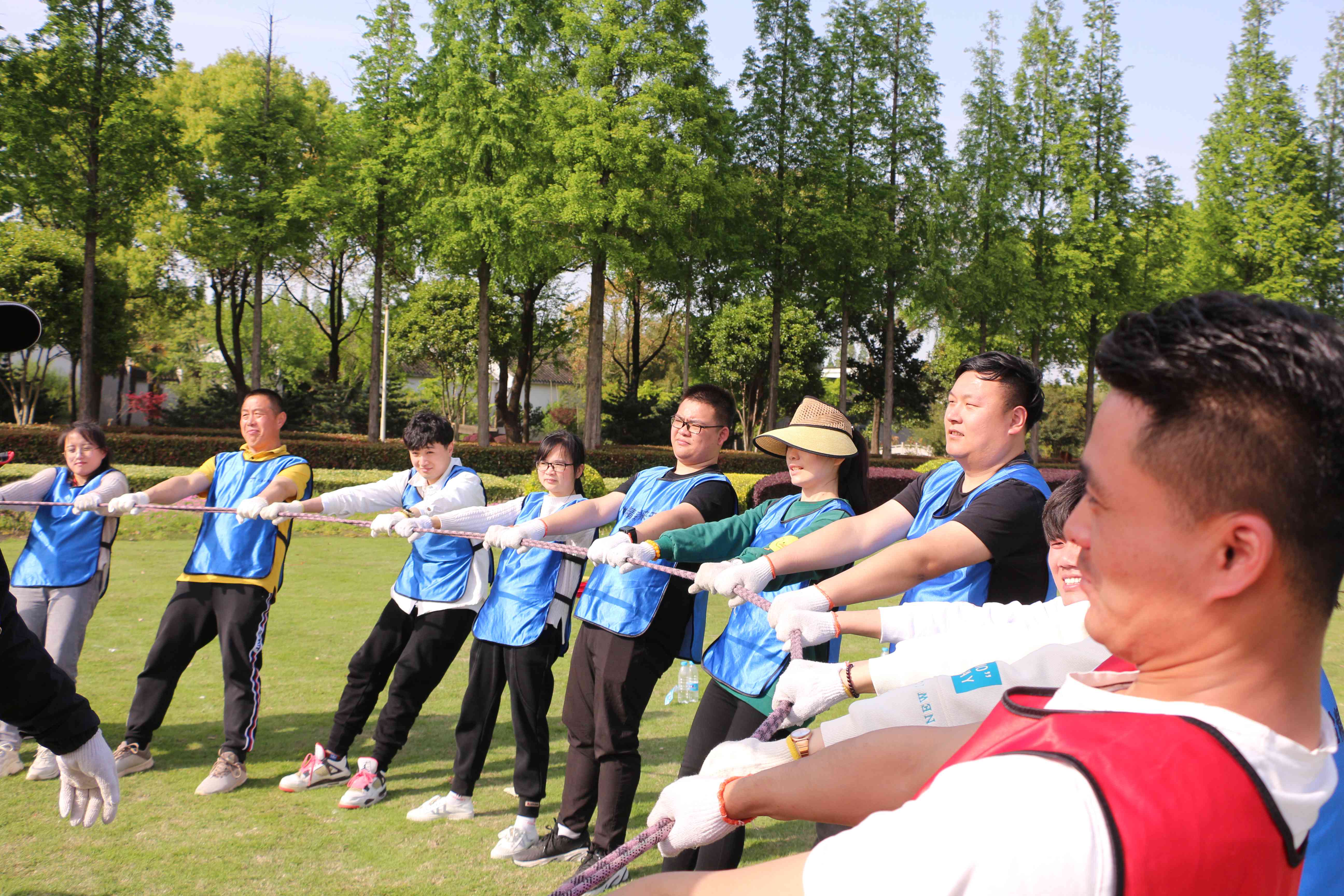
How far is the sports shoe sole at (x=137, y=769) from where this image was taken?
501 cm

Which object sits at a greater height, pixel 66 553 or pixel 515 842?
pixel 66 553

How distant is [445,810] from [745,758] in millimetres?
3409

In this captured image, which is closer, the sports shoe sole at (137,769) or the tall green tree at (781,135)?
the sports shoe sole at (137,769)

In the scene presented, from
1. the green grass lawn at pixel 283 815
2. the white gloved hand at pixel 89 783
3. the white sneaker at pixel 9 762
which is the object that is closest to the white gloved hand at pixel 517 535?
the green grass lawn at pixel 283 815

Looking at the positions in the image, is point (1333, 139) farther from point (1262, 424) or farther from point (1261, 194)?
point (1262, 424)

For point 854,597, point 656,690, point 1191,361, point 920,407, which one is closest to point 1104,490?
point 1191,361

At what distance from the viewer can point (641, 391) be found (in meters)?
40.6

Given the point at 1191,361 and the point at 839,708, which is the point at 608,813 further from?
the point at 1191,361

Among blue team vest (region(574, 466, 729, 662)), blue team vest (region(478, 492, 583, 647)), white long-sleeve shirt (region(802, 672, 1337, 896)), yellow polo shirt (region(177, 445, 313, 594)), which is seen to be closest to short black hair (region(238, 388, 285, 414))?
yellow polo shirt (region(177, 445, 313, 594))

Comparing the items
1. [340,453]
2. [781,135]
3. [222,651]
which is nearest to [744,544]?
[222,651]

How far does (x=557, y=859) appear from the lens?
426 cm

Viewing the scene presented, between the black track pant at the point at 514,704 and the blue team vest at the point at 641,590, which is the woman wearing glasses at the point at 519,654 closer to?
the black track pant at the point at 514,704

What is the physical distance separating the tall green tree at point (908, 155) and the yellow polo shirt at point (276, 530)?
24.2 metres

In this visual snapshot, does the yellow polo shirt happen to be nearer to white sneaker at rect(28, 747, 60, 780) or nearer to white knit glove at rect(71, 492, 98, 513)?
white knit glove at rect(71, 492, 98, 513)
